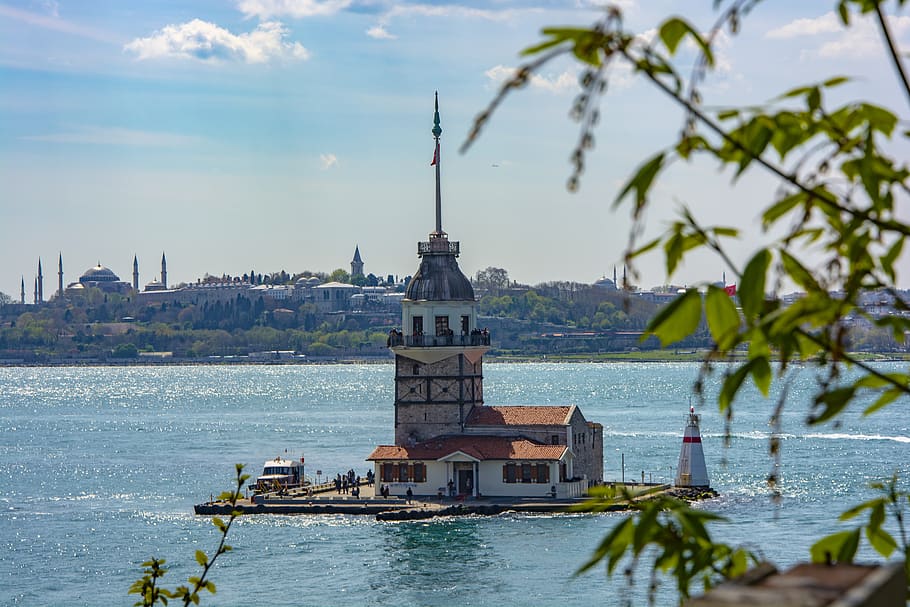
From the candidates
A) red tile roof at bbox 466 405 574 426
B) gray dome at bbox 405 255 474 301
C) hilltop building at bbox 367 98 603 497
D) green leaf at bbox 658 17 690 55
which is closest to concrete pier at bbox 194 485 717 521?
hilltop building at bbox 367 98 603 497

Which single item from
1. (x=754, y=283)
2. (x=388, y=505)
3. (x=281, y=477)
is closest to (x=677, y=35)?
(x=754, y=283)

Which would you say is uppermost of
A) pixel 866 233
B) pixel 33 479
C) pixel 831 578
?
pixel 866 233

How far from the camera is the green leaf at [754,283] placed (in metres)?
3.30

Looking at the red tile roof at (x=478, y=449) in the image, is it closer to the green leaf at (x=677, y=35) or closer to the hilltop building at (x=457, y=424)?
the hilltop building at (x=457, y=424)

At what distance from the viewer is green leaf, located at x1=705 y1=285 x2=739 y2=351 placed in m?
3.38

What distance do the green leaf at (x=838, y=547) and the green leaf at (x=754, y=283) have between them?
685 millimetres

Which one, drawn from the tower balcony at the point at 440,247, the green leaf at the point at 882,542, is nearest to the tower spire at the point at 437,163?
the tower balcony at the point at 440,247

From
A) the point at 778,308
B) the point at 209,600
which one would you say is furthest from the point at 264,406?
the point at 778,308

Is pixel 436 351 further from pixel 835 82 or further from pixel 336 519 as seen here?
pixel 835 82

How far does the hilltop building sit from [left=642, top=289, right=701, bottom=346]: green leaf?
4081 cm

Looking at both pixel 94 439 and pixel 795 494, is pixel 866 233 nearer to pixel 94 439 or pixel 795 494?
pixel 795 494

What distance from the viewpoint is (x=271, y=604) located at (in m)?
32.9

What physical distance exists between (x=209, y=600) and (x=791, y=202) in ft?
104

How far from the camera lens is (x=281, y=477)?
5247cm
